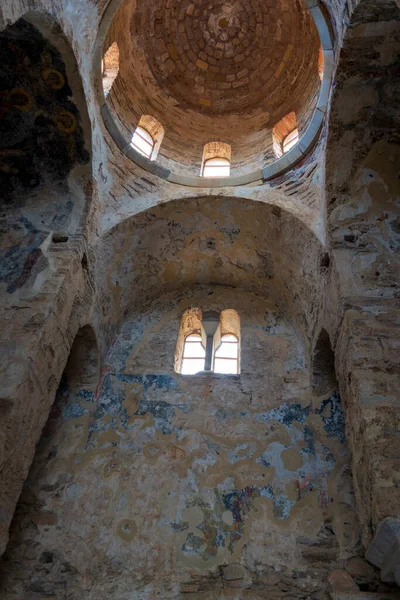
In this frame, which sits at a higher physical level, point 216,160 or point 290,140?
point 290,140

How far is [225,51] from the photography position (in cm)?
860

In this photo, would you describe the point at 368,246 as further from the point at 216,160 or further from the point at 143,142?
the point at 143,142

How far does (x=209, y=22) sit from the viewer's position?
27.9 ft

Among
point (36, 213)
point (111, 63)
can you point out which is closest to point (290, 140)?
point (111, 63)

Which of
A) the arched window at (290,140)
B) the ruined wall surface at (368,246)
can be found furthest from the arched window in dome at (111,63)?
the ruined wall surface at (368,246)

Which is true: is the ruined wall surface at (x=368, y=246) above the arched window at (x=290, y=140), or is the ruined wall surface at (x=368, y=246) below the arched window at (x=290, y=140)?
below

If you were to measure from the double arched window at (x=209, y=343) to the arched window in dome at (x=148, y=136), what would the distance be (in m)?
2.56

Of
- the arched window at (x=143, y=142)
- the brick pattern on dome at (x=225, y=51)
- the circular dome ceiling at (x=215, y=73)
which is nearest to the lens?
the arched window at (x=143, y=142)

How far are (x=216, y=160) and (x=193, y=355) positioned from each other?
3250 mm

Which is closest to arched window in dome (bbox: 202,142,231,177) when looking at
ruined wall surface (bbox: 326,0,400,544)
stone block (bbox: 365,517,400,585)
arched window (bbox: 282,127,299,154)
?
arched window (bbox: 282,127,299,154)

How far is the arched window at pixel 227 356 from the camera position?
6207 mm

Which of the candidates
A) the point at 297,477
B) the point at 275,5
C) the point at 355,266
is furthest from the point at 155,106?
the point at 297,477

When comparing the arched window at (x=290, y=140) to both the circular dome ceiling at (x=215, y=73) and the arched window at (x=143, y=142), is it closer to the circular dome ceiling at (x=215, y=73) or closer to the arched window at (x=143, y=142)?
the circular dome ceiling at (x=215, y=73)

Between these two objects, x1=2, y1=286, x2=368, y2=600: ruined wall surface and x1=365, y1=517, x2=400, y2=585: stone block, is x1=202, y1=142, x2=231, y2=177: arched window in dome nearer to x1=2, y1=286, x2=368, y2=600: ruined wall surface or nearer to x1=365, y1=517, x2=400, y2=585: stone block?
x1=2, y1=286, x2=368, y2=600: ruined wall surface
